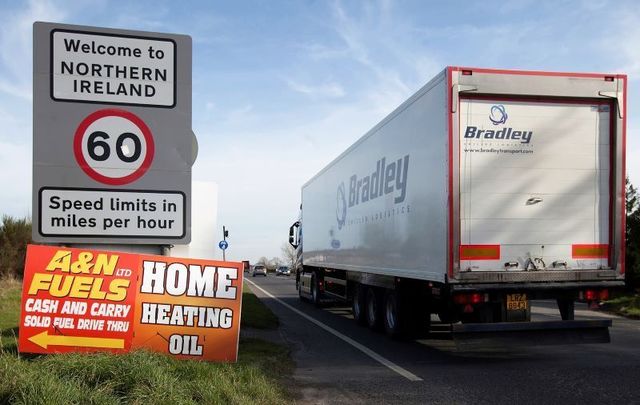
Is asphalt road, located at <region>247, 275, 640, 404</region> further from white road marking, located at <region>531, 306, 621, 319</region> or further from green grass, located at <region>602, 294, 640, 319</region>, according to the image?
green grass, located at <region>602, 294, 640, 319</region>

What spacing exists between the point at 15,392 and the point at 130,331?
1335mm

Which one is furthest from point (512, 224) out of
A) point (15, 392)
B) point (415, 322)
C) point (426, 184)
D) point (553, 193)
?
point (15, 392)

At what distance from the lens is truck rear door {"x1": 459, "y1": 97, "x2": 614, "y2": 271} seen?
8758 mm

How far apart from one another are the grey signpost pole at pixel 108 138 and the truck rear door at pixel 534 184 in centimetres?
441

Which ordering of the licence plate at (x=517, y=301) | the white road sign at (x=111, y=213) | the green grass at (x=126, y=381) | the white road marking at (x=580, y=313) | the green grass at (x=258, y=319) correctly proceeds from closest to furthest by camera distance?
1. the green grass at (x=126, y=381)
2. the white road sign at (x=111, y=213)
3. the licence plate at (x=517, y=301)
4. the green grass at (x=258, y=319)
5. the white road marking at (x=580, y=313)

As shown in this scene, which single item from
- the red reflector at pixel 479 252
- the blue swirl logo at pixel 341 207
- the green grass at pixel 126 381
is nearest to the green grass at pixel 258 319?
the blue swirl logo at pixel 341 207

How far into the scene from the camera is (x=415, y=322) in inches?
435

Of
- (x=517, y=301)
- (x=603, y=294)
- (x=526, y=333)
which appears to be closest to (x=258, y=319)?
(x=517, y=301)

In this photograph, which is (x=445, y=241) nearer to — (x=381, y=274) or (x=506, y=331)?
(x=506, y=331)

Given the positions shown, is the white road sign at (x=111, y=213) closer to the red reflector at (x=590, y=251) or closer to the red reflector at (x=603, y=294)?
the red reflector at (x=590, y=251)

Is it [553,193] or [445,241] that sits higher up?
[553,193]

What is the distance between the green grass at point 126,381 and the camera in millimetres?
4812

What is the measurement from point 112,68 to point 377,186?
7281mm

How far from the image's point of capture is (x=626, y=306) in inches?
671
